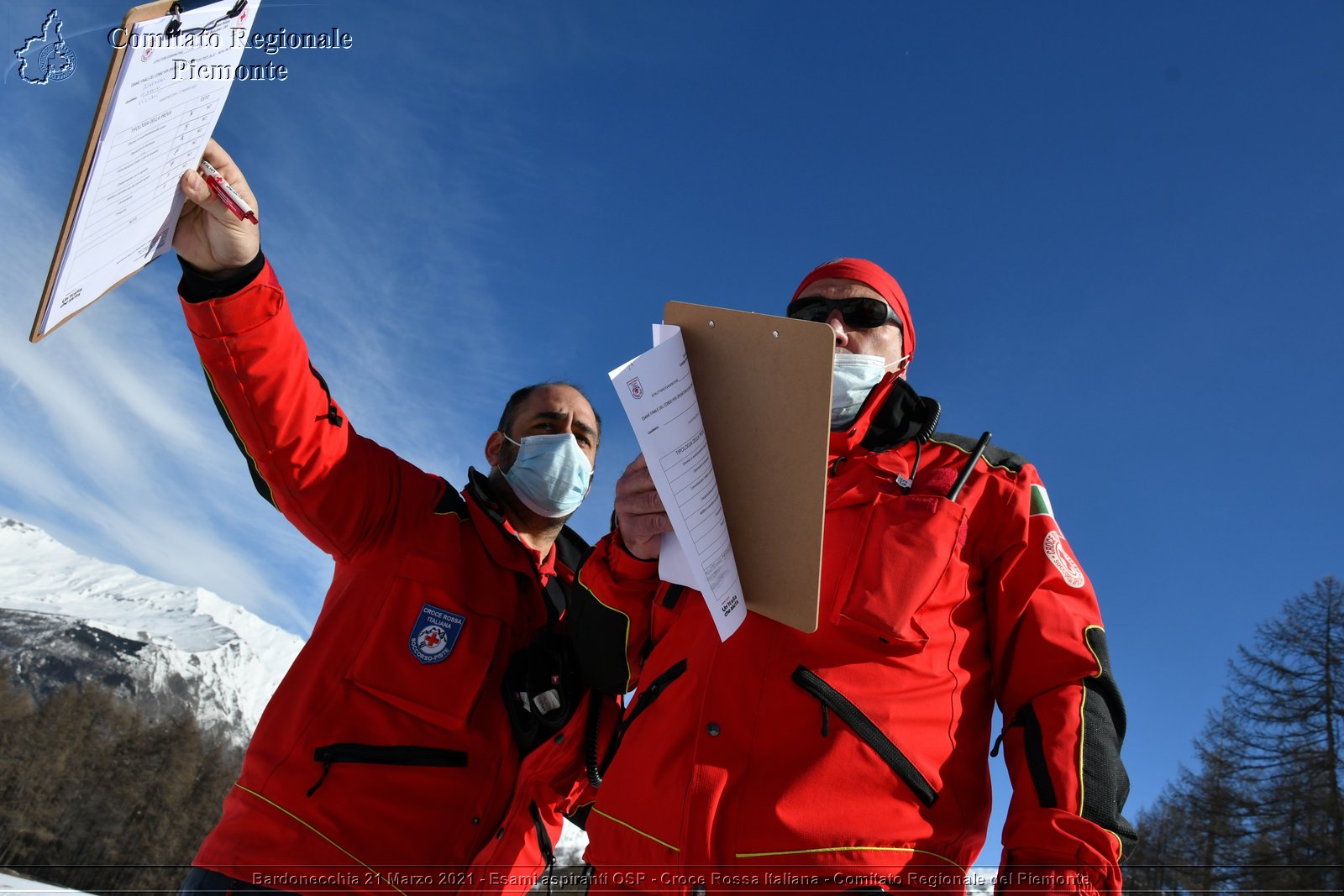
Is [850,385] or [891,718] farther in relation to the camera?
[850,385]

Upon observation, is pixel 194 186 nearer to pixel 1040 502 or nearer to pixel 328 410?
pixel 328 410

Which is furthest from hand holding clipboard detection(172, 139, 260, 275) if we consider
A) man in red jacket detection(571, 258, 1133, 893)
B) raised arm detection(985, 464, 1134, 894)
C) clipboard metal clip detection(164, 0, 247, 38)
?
raised arm detection(985, 464, 1134, 894)

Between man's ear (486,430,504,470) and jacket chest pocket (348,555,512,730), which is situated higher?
man's ear (486,430,504,470)

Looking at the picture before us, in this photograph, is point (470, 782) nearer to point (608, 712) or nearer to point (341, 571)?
point (608, 712)

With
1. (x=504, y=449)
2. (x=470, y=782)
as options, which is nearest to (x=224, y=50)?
(x=504, y=449)

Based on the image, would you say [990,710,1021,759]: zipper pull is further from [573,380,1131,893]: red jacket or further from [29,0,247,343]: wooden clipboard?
[29,0,247,343]: wooden clipboard

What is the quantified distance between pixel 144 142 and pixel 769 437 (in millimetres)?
1940

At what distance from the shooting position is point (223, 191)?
2.67 m

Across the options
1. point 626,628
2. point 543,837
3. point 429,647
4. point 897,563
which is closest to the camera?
point 897,563

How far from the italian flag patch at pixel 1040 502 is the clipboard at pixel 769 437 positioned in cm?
97

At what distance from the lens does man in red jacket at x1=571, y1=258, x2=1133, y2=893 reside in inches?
79.5

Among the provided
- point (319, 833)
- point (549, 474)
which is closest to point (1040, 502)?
point (549, 474)

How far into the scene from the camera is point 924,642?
2.29m

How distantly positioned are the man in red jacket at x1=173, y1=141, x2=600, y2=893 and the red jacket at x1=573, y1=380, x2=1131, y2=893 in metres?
1.04
